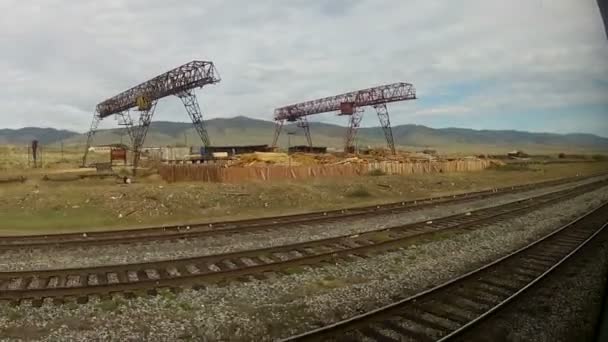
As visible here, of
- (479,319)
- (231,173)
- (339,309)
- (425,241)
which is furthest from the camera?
(231,173)

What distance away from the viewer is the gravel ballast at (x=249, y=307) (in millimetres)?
7344

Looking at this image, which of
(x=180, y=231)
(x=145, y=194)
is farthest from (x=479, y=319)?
(x=145, y=194)

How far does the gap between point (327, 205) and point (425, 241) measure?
37.1 feet

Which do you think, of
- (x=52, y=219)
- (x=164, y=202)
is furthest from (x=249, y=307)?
(x=164, y=202)

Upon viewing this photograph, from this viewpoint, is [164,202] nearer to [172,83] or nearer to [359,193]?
[359,193]

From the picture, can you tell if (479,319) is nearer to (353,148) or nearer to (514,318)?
(514,318)

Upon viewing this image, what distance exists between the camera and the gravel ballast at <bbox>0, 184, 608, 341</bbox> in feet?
24.1

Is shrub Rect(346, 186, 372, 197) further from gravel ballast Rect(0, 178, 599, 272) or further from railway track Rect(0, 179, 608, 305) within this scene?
railway track Rect(0, 179, 608, 305)

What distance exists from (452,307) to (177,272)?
6082 mm

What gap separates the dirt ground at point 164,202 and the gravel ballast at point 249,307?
900 centimetres

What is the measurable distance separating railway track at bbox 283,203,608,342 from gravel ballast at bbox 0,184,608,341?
71cm

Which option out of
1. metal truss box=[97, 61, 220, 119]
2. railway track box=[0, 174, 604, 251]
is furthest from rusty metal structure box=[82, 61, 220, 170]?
railway track box=[0, 174, 604, 251]

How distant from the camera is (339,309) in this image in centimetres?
834

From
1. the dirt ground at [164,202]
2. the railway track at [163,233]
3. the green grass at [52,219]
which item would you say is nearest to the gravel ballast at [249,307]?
the railway track at [163,233]
